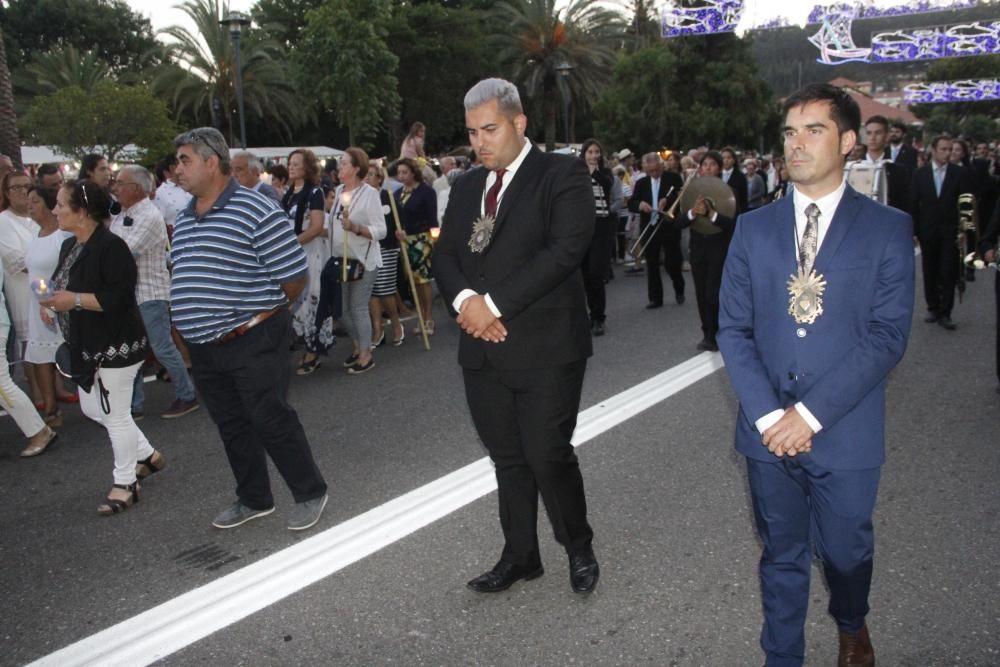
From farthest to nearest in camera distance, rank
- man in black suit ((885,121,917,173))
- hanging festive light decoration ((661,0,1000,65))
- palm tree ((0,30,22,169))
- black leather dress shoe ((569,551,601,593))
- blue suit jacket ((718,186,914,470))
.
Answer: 1. hanging festive light decoration ((661,0,1000,65))
2. palm tree ((0,30,22,169))
3. man in black suit ((885,121,917,173))
4. black leather dress shoe ((569,551,601,593))
5. blue suit jacket ((718,186,914,470))

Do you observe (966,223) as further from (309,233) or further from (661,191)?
(309,233)

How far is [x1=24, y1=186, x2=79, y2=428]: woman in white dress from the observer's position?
5.88 meters

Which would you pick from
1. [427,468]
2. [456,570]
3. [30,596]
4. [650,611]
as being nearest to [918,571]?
[650,611]

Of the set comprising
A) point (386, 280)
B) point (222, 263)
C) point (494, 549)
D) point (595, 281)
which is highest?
point (222, 263)

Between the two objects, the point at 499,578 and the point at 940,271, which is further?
the point at 940,271

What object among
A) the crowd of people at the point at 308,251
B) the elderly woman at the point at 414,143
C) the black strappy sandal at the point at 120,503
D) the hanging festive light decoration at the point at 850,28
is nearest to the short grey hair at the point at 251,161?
the crowd of people at the point at 308,251

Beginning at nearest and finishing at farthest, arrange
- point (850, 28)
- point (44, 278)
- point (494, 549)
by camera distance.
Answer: point (494, 549) < point (44, 278) < point (850, 28)

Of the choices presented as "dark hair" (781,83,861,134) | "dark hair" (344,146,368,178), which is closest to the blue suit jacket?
"dark hair" (781,83,861,134)

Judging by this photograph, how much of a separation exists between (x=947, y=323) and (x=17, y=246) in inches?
321

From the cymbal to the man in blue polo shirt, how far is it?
474 cm

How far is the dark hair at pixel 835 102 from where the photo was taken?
2.60 m

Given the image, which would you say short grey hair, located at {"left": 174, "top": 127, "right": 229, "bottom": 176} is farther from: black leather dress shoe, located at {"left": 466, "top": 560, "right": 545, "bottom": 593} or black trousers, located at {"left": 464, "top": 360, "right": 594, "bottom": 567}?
black leather dress shoe, located at {"left": 466, "top": 560, "right": 545, "bottom": 593}

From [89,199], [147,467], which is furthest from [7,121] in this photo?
[147,467]

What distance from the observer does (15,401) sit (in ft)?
18.6
